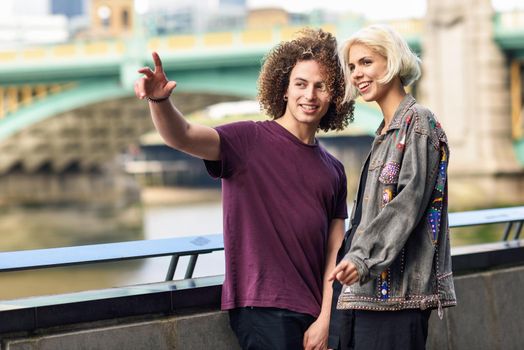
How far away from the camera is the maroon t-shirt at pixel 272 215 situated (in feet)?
7.70

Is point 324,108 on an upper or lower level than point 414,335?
upper

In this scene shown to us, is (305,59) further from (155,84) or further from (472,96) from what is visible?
(472,96)

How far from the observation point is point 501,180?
19859mm

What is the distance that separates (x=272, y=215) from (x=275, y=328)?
0.94ft

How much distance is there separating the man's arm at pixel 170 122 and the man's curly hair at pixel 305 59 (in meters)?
0.28

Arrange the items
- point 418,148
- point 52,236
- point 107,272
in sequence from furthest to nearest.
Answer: point 52,236 → point 107,272 → point 418,148

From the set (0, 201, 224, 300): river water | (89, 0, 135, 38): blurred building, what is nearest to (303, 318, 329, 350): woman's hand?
(0, 201, 224, 300): river water

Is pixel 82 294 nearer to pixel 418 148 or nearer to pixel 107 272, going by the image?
pixel 418 148

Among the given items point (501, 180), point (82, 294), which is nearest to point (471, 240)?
point (501, 180)

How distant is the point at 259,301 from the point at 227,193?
0.29 m

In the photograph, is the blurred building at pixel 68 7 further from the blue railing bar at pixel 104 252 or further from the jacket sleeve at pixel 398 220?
the jacket sleeve at pixel 398 220

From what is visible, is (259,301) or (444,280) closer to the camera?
(444,280)

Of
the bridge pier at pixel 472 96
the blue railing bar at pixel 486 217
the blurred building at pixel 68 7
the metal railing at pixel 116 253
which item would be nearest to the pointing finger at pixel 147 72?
the metal railing at pixel 116 253

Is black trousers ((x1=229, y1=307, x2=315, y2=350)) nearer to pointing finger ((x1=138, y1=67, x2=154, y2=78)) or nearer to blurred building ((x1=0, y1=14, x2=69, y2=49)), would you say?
pointing finger ((x1=138, y1=67, x2=154, y2=78))
